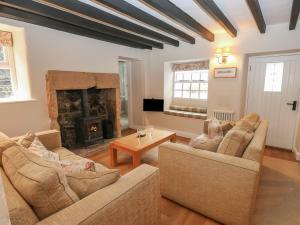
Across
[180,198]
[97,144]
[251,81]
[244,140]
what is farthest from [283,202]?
[97,144]

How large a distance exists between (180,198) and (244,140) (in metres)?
0.91

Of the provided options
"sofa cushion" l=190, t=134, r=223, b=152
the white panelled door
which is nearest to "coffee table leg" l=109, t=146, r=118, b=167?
"sofa cushion" l=190, t=134, r=223, b=152

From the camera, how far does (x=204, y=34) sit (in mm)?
3316

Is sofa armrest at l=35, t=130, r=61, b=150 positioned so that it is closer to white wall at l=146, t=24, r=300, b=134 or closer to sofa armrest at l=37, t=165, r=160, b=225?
sofa armrest at l=37, t=165, r=160, b=225

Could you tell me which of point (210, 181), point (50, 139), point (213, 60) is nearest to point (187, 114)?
point (213, 60)

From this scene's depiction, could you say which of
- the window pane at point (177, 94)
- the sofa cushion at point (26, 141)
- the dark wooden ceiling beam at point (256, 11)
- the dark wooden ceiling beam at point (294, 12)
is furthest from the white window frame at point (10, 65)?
the dark wooden ceiling beam at point (294, 12)

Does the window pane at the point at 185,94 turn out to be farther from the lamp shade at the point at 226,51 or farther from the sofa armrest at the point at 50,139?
the sofa armrest at the point at 50,139

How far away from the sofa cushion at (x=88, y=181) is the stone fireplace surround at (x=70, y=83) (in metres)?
2.25

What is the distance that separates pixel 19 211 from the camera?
813mm

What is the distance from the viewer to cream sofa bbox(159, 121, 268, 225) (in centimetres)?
152

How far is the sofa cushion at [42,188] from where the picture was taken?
0.90 m

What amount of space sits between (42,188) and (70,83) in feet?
8.68

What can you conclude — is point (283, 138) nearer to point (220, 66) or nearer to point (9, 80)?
point (220, 66)

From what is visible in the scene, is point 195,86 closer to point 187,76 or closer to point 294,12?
point 187,76
